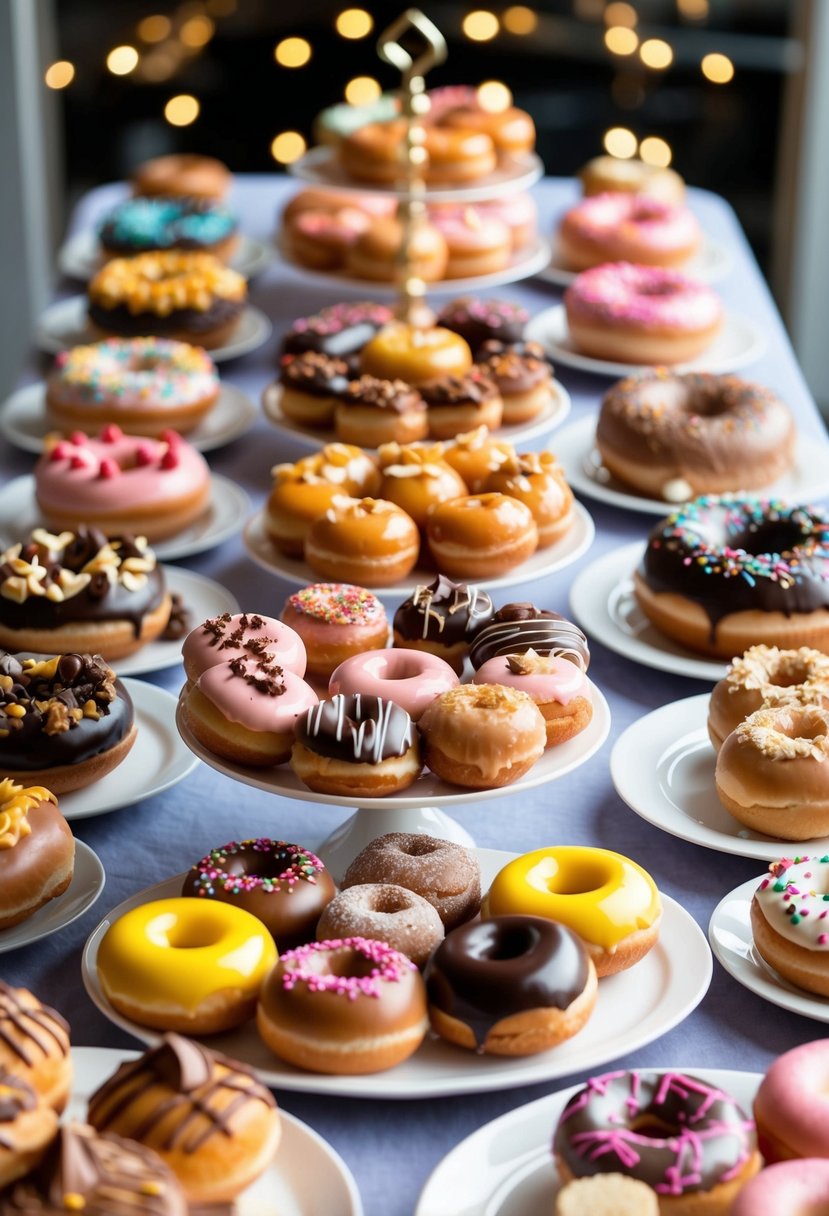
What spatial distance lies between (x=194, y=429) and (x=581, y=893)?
1423 millimetres

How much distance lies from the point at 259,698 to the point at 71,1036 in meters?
0.35

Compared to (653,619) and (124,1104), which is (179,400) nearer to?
(653,619)

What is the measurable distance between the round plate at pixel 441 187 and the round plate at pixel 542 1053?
1806mm

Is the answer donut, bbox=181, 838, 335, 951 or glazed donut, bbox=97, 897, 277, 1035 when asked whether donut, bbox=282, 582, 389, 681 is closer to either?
donut, bbox=181, 838, 335, 951

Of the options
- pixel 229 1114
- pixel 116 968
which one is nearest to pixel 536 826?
pixel 116 968

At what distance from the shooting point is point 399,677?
5.08ft

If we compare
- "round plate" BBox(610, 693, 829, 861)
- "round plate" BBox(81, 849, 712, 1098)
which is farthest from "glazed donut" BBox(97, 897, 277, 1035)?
"round plate" BBox(610, 693, 829, 861)

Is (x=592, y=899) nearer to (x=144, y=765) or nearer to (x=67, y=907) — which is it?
(x=67, y=907)

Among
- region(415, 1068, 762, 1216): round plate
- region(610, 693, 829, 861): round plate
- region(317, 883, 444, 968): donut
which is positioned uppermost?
region(317, 883, 444, 968): donut

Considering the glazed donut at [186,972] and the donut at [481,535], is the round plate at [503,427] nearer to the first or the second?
the donut at [481,535]

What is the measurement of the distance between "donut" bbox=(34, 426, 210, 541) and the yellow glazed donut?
0.99m

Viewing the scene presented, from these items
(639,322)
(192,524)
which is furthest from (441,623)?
(639,322)

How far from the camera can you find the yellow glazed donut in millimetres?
1330

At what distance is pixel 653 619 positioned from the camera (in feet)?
6.61
